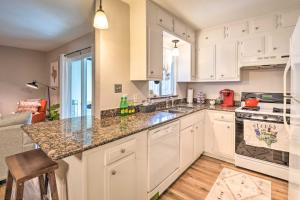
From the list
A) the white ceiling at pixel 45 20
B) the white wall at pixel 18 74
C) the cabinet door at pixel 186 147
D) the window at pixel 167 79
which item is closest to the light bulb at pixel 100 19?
the white ceiling at pixel 45 20

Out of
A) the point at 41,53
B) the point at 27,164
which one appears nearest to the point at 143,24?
the point at 27,164

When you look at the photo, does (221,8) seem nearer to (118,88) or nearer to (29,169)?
(118,88)

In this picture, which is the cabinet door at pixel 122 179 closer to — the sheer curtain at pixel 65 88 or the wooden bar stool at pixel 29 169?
the wooden bar stool at pixel 29 169

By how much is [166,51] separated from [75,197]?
275 cm

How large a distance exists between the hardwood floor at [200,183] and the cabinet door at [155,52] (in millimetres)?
1457

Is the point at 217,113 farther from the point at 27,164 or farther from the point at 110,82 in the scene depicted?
the point at 27,164

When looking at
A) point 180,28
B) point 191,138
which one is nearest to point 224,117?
point 191,138

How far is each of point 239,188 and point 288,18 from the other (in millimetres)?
2497

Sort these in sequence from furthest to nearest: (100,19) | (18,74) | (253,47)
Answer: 1. (18,74)
2. (253,47)
3. (100,19)

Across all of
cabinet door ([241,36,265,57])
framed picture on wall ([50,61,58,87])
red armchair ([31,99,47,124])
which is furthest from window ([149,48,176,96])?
red armchair ([31,99,47,124])

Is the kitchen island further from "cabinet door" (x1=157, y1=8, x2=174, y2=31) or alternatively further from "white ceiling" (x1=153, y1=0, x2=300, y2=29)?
"white ceiling" (x1=153, y1=0, x2=300, y2=29)

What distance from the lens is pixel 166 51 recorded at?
10.4 ft

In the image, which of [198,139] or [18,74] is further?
[18,74]

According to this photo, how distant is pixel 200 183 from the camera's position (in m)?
2.13
